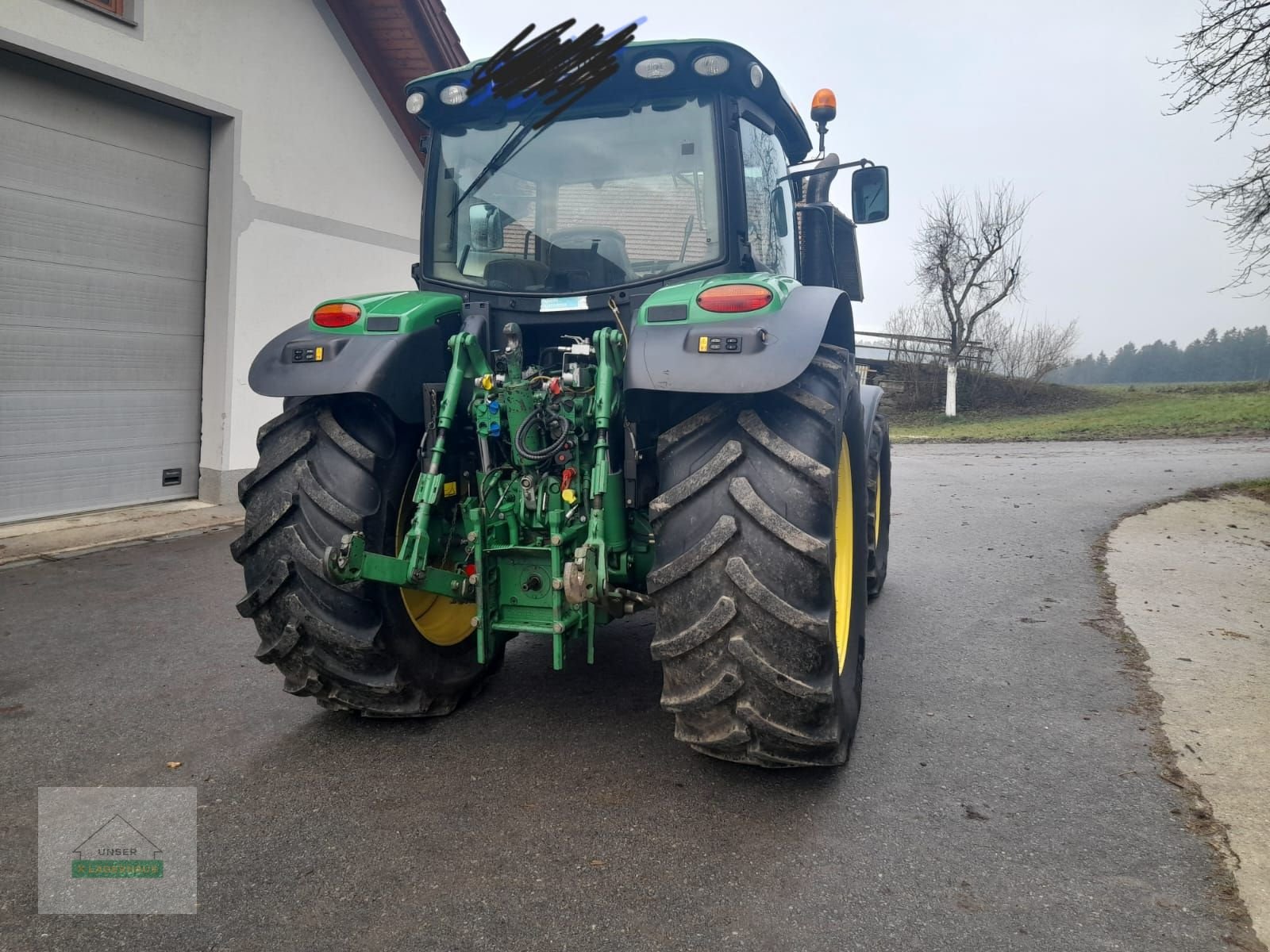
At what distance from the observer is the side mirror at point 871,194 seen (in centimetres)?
420

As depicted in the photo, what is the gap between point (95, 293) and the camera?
6.95m

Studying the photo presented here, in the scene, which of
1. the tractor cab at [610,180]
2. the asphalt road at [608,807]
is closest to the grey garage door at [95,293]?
the asphalt road at [608,807]

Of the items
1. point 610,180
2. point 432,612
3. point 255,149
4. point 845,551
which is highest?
point 255,149

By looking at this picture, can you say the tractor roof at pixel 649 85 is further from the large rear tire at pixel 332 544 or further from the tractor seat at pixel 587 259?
the large rear tire at pixel 332 544

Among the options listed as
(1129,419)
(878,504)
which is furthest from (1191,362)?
(878,504)

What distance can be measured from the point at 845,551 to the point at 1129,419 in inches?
774

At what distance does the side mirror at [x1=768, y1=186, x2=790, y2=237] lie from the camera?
3.77m

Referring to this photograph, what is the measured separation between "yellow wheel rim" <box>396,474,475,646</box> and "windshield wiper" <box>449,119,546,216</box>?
48.2 inches

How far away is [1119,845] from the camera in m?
2.45

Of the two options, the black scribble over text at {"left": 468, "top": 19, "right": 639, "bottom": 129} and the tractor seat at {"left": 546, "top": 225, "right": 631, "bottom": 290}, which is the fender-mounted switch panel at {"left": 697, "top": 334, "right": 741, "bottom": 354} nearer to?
the tractor seat at {"left": 546, "top": 225, "right": 631, "bottom": 290}

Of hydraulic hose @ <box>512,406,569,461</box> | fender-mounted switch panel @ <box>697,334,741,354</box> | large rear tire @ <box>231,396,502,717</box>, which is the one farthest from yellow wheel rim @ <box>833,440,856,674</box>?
large rear tire @ <box>231,396,502,717</box>

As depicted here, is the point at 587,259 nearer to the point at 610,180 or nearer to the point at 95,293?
the point at 610,180

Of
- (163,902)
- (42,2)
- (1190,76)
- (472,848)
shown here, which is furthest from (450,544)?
(1190,76)

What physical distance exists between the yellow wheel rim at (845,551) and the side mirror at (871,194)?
63.3 inches
